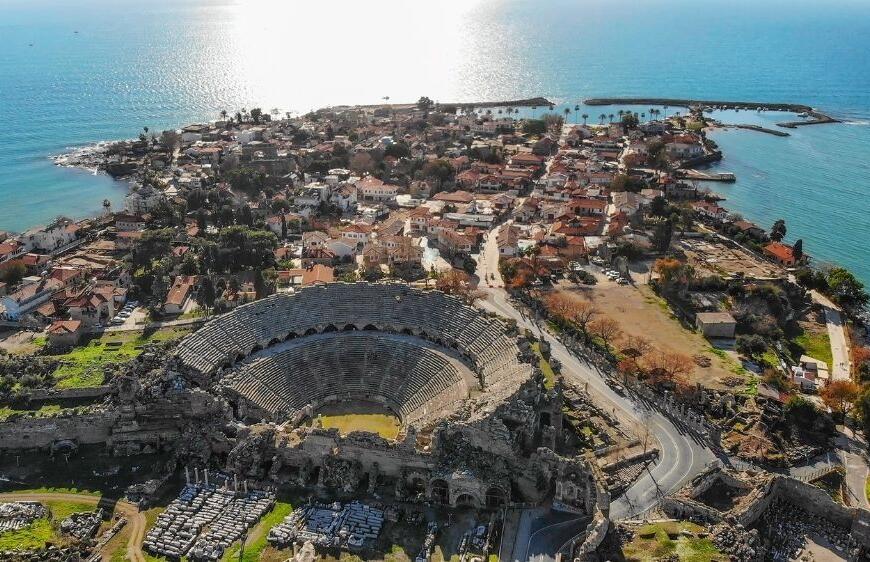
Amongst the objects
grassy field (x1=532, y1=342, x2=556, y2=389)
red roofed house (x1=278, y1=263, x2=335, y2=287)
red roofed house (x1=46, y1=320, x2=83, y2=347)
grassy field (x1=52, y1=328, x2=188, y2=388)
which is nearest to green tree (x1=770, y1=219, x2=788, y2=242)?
grassy field (x1=532, y1=342, x2=556, y2=389)

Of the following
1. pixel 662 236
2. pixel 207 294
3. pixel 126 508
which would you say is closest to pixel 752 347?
pixel 662 236

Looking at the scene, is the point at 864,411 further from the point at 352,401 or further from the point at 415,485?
the point at 352,401

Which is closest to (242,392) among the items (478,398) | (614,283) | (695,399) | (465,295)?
(478,398)

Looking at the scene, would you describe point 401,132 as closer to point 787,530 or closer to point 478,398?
point 478,398

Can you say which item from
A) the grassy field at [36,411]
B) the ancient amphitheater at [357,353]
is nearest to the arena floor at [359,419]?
the ancient amphitheater at [357,353]

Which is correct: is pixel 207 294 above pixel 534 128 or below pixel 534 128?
below
